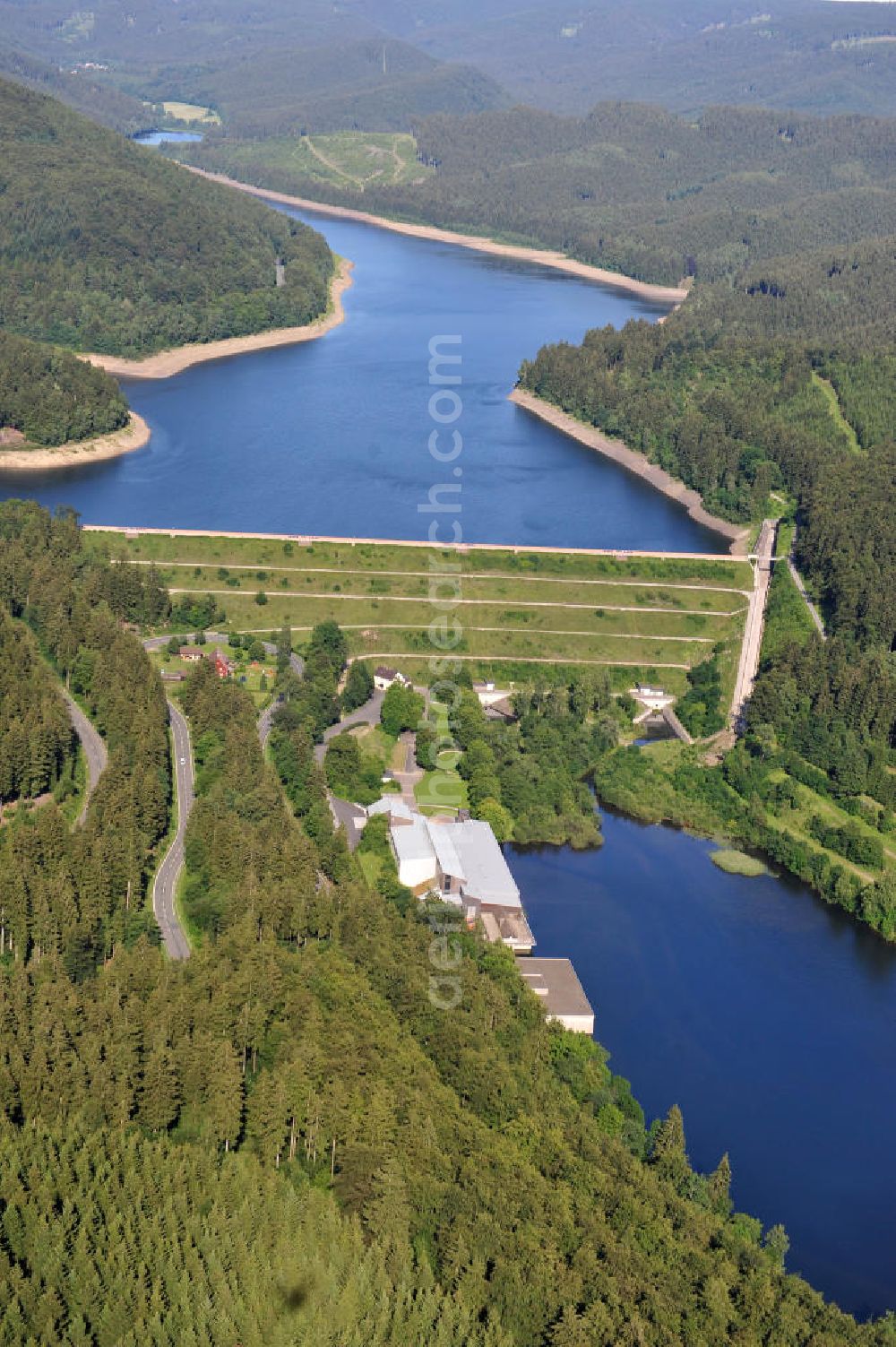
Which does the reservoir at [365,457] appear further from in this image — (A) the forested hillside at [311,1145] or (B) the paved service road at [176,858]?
(A) the forested hillside at [311,1145]

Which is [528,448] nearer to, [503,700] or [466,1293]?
[503,700]

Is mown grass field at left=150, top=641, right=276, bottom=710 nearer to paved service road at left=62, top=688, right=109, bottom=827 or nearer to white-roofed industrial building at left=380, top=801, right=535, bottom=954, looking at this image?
paved service road at left=62, top=688, right=109, bottom=827

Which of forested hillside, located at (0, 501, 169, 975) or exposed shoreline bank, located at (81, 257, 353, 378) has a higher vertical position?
forested hillside, located at (0, 501, 169, 975)

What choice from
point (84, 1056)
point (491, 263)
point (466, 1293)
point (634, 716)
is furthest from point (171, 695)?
point (491, 263)

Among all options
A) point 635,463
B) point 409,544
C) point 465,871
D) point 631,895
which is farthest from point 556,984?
point 635,463

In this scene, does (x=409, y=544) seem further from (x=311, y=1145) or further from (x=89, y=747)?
(x=311, y=1145)

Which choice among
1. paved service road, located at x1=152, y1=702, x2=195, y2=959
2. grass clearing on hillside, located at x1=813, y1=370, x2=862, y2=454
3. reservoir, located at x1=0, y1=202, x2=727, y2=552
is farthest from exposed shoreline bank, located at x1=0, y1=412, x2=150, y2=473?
grass clearing on hillside, located at x1=813, y1=370, x2=862, y2=454

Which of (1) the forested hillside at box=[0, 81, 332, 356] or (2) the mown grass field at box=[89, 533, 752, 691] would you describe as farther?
(1) the forested hillside at box=[0, 81, 332, 356]
